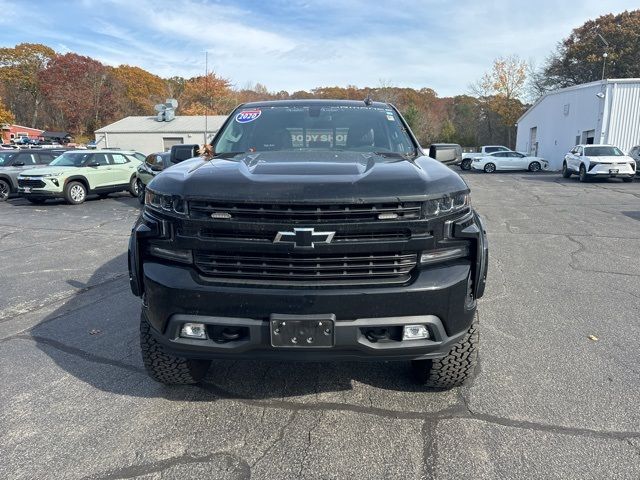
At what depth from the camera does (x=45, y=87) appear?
2842 inches

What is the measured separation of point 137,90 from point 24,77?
1974 centimetres

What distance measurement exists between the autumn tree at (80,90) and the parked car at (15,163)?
54.5m

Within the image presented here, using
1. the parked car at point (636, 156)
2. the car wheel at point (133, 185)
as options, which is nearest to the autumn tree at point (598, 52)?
the parked car at point (636, 156)

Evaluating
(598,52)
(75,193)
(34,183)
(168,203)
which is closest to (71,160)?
(75,193)

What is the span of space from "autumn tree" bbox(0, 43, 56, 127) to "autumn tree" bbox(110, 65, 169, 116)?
13.2 m

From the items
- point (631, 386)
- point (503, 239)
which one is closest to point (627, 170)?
point (503, 239)

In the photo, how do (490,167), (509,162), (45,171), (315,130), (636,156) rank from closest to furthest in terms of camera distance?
(315,130)
(45,171)
(636,156)
(509,162)
(490,167)

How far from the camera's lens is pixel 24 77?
7750 centimetres

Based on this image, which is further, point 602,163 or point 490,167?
point 490,167

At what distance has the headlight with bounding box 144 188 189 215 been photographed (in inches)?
101

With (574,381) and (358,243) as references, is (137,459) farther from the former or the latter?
(574,381)

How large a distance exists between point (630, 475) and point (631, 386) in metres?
1.06

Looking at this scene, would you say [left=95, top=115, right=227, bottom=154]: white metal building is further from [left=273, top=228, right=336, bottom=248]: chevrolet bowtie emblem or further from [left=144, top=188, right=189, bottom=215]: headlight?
[left=273, top=228, right=336, bottom=248]: chevrolet bowtie emblem

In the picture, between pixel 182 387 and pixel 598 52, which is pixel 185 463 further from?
pixel 598 52
